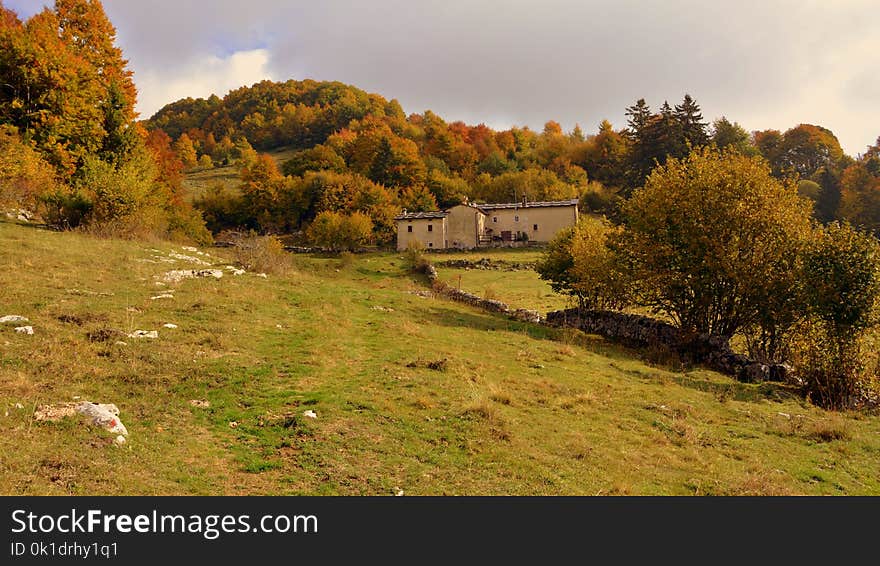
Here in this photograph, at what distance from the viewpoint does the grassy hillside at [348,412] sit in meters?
8.98

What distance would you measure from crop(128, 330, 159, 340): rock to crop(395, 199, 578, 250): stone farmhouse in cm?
6363

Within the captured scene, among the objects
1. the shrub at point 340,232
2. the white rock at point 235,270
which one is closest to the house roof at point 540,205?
the shrub at point 340,232

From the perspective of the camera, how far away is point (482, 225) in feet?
280

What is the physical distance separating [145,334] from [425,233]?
6587 cm

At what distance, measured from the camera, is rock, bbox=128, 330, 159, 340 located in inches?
593

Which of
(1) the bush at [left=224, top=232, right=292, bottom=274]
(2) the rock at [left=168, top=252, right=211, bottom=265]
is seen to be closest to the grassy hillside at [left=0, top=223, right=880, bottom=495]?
(2) the rock at [left=168, top=252, right=211, bottom=265]

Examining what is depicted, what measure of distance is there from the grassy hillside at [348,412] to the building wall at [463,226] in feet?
195

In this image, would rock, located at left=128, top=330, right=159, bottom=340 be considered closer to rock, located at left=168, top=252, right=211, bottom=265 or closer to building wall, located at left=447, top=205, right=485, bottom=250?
rock, located at left=168, top=252, right=211, bottom=265

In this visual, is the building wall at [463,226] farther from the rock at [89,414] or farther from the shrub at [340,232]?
the rock at [89,414]

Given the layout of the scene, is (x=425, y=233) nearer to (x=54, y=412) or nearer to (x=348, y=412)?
(x=348, y=412)

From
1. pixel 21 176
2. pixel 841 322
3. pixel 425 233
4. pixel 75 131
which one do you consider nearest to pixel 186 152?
pixel 425 233

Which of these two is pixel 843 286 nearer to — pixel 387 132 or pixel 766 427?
pixel 766 427
